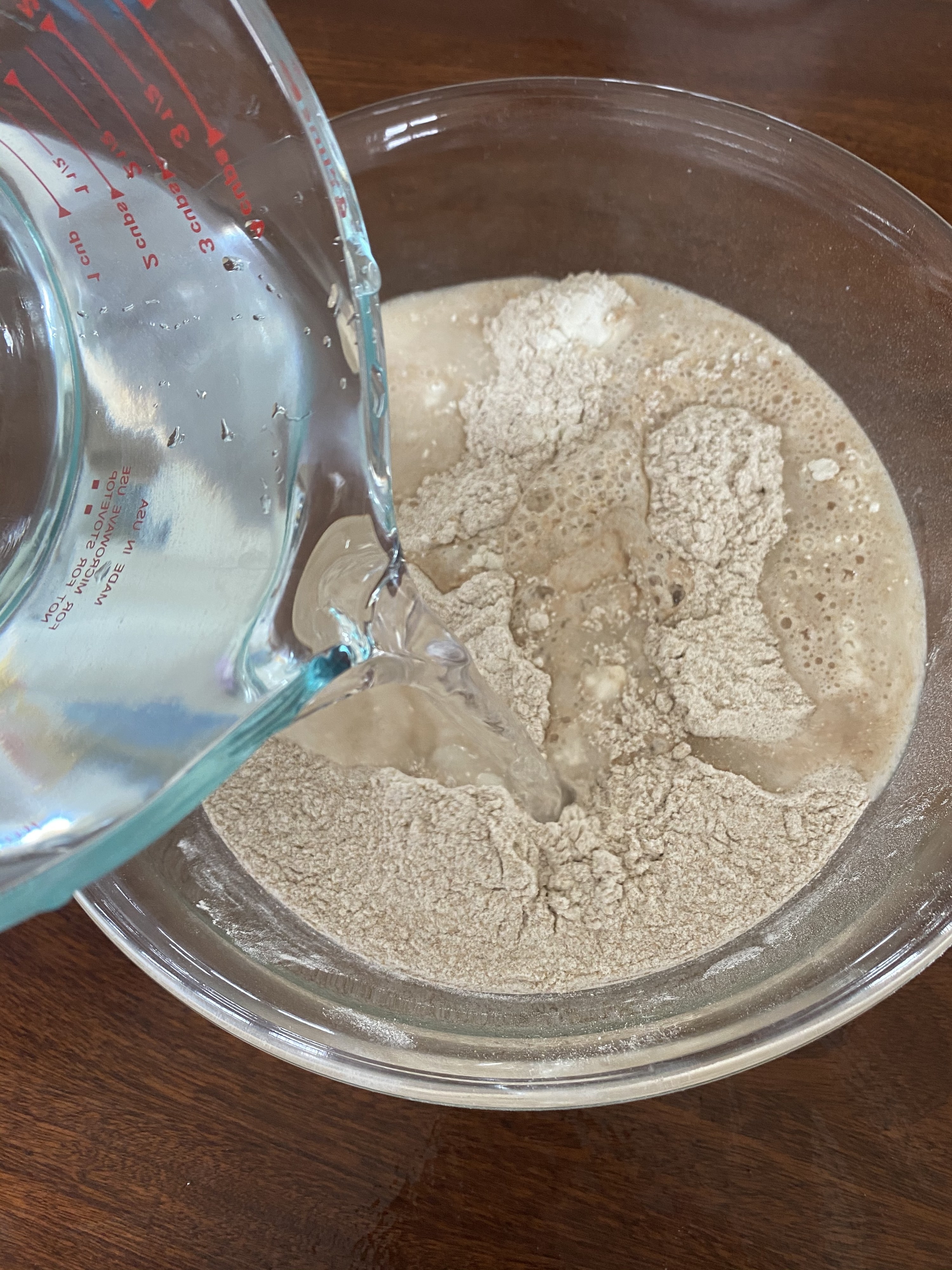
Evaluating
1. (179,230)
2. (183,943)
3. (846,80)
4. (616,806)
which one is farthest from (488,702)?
(846,80)

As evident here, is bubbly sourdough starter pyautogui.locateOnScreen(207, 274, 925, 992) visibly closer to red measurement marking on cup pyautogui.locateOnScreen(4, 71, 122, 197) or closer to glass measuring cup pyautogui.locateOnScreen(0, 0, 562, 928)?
glass measuring cup pyautogui.locateOnScreen(0, 0, 562, 928)

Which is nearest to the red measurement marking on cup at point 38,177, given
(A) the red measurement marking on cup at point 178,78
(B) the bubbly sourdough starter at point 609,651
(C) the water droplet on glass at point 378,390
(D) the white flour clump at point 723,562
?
(A) the red measurement marking on cup at point 178,78

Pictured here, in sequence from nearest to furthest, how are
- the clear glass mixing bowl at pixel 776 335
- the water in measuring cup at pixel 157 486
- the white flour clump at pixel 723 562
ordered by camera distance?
the water in measuring cup at pixel 157 486 < the clear glass mixing bowl at pixel 776 335 < the white flour clump at pixel 723 562

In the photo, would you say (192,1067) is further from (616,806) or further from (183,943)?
(616,806)

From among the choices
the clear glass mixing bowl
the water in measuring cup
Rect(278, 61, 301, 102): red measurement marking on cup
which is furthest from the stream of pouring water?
Rect(278, 61, 301, 102): red measurement marking on cup

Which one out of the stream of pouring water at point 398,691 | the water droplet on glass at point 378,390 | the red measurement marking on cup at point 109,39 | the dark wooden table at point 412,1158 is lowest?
the dark wooden table at point 412,1158

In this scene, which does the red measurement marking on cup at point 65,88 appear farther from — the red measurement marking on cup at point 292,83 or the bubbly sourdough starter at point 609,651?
the bubbly sourdough starter at point 609,651
